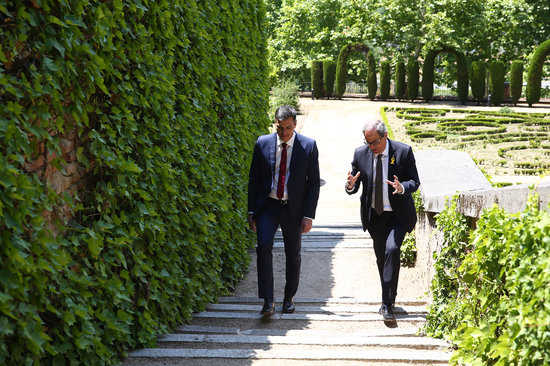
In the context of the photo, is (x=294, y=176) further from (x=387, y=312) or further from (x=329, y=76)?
(x=329, y=76)

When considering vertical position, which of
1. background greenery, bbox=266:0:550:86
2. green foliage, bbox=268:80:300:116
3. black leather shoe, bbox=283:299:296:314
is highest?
background greenery, bbox=266:0:550:86

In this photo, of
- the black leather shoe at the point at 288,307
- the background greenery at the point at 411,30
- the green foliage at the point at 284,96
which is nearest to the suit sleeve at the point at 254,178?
the black leather shoe at the point at 288,307

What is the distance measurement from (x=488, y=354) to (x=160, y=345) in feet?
7.08

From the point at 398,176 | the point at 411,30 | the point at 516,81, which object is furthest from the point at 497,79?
the point at 398,176

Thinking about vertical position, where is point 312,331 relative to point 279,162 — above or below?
below

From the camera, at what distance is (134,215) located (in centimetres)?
378

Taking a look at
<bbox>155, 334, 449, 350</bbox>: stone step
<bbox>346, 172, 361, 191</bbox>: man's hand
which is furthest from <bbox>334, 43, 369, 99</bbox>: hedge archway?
<bbox>155, 334, 449, 350</bbox>: stone step

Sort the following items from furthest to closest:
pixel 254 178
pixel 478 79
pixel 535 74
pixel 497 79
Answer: pixel 478 79, pixel 497 79, pixel 535 74, pixel 254 178

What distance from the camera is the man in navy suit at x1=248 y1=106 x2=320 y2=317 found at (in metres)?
5.20

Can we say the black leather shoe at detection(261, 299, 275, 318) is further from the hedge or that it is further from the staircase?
the hedge

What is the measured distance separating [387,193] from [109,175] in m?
2.59

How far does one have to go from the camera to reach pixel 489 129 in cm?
2302

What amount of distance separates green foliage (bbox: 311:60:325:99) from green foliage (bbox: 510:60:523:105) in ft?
33.4

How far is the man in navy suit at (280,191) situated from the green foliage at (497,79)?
27.8 m
